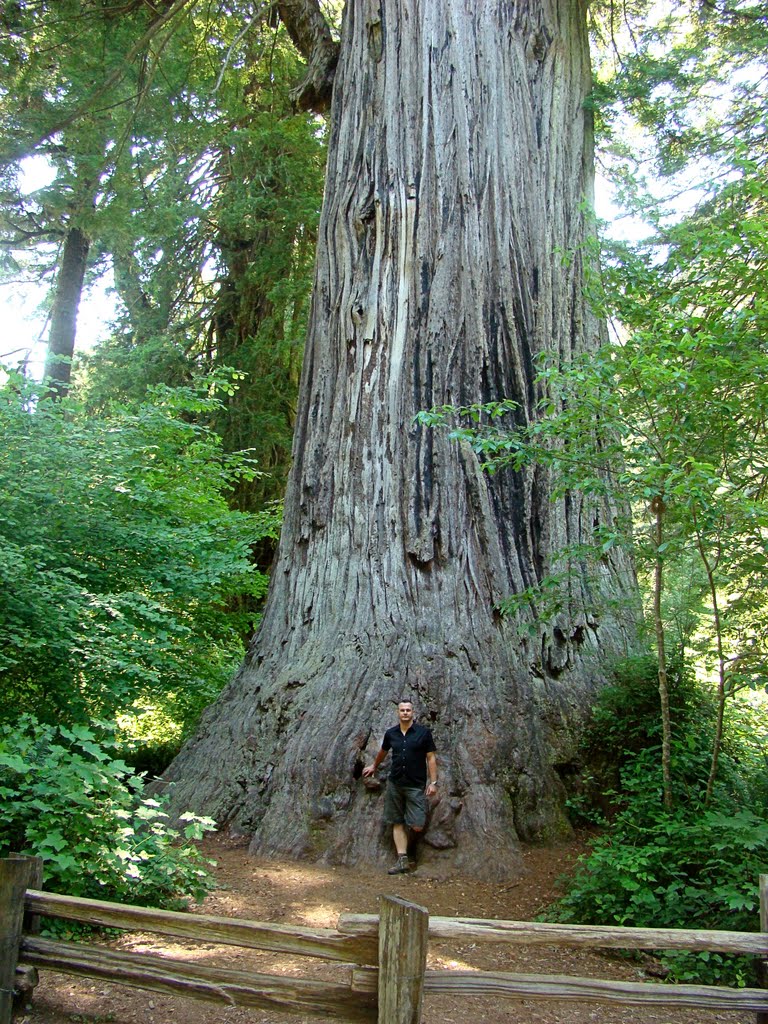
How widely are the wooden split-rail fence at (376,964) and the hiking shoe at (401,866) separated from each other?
2502mm

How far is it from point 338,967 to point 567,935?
1.68 meters

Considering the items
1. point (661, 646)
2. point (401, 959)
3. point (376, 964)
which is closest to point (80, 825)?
point (376, 964)

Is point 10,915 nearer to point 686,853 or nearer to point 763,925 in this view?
point 763,925

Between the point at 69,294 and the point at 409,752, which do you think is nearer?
the point at 409,752

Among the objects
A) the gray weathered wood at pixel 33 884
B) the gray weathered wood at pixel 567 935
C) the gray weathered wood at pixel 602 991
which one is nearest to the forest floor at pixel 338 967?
the gray weathered wood at pixel 33 884

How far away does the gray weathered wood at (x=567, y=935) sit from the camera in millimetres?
3383

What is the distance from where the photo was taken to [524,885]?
19.2 feet

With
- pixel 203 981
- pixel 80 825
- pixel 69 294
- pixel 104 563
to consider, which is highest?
pixel 69 294

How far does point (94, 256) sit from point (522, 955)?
600 inches

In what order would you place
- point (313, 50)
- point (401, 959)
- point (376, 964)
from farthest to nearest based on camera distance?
point (313, 50), point (376, 964), point (401, 959)

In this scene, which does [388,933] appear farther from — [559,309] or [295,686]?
[559,309]

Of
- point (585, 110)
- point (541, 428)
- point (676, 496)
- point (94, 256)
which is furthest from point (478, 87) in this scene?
point (94, 256)

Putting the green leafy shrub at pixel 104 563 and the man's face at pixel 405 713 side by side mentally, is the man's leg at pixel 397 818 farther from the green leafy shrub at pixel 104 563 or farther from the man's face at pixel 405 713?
the green leafy shrub at pixel 104 563

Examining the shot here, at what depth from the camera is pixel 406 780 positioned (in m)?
6.17
